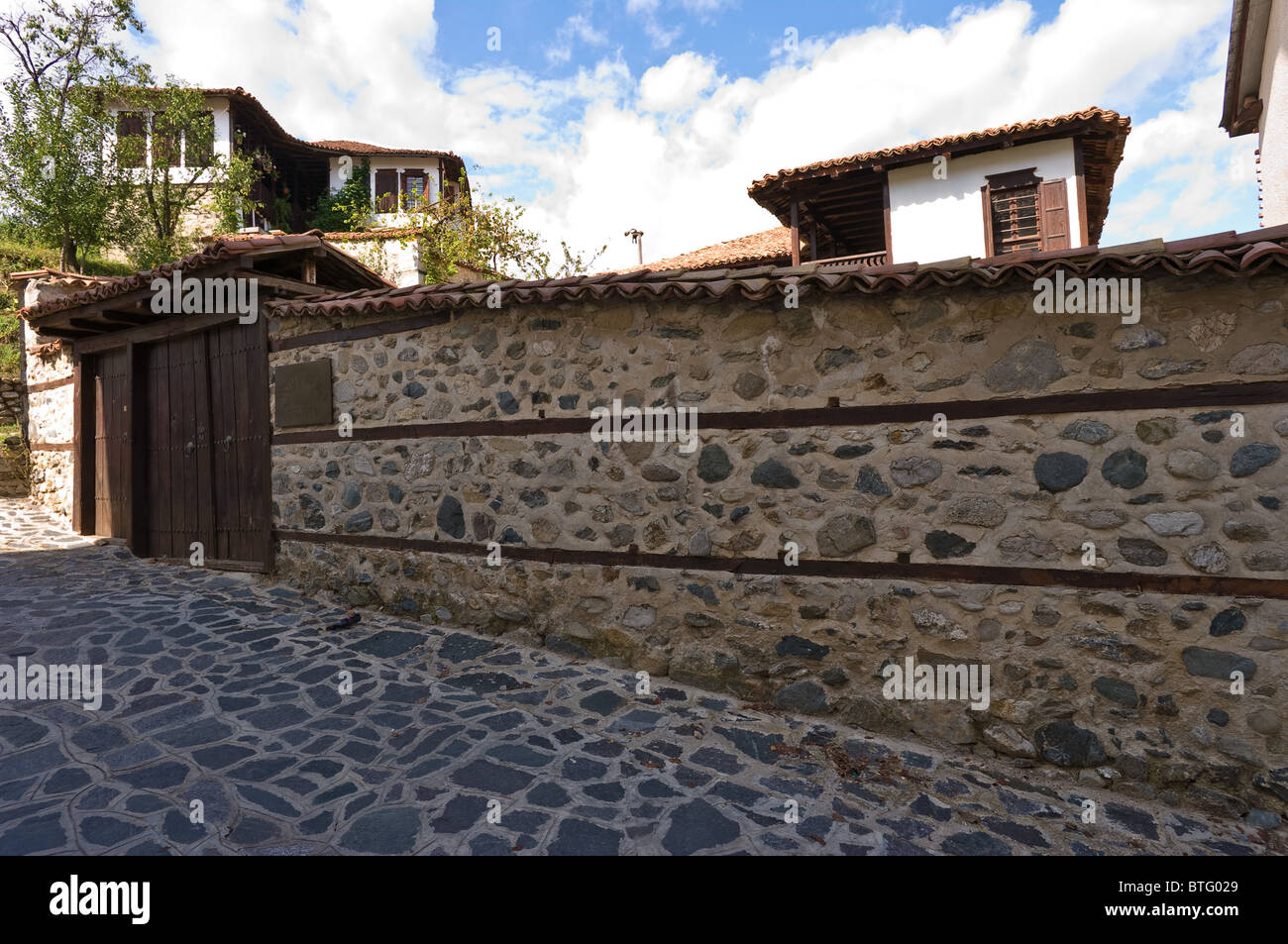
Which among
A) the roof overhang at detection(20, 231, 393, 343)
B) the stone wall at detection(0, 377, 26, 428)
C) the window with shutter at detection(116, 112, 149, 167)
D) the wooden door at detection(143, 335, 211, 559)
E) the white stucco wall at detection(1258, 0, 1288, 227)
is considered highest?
the window with shutter at detection(116, 112, 149, 167)

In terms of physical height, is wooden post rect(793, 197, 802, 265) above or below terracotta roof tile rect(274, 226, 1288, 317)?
above

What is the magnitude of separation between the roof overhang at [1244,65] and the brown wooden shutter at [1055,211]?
2.07 meters

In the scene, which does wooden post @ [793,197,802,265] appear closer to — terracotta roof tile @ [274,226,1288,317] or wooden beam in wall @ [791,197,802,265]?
wooden beam in wall @ [791,197,802,265]

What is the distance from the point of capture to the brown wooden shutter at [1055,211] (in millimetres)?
10766

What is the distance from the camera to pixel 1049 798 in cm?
325

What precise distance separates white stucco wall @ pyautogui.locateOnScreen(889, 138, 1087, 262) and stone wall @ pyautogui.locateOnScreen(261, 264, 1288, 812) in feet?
27.9

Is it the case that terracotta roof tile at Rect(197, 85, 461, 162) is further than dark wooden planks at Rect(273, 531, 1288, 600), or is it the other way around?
terracotta roof tile at Rect(197, 85, 461, 162)

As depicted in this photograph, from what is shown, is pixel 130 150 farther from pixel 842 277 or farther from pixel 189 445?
pixel 842 277

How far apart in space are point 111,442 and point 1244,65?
599 inches

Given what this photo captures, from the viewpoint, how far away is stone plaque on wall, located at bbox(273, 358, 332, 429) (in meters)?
5.91

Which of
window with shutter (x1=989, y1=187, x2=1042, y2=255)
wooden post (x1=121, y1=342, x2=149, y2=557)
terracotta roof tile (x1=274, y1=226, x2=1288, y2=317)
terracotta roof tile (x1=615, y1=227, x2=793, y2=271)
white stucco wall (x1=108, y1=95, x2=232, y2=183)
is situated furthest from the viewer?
white stucco wall (x1=108, y1=95, x2=232, y2=183)

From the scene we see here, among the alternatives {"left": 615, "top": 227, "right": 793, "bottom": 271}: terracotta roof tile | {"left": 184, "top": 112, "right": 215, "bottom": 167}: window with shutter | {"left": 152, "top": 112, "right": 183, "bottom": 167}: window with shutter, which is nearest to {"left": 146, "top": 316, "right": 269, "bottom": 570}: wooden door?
{"left": 615, "top": 227, "right": 793, "bottom": 271}: terracotta roof tile
